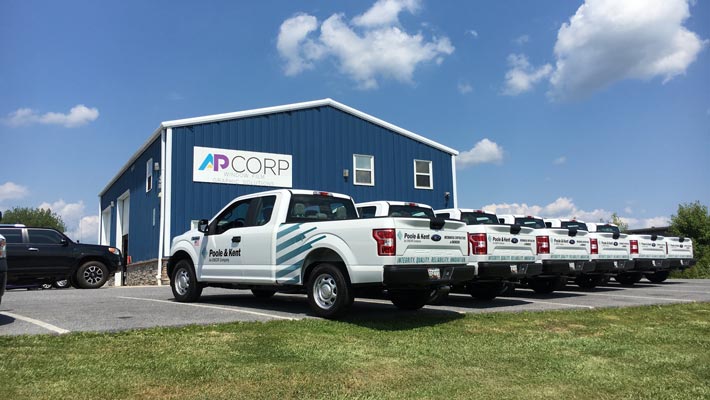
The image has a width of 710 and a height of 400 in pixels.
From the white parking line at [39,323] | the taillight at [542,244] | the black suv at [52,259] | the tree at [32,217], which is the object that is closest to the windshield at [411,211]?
the taillight at [542,244]

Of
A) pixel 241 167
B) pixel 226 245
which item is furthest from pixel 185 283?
pixel 241 167

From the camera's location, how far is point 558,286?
12.6 metres

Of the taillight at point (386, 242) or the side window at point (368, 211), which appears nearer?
the taillight at point (386, 242)

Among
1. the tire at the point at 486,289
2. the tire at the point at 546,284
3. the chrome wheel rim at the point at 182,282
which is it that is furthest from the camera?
the tire at the point at 546,284

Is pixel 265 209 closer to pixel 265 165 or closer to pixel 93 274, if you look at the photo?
pixel 93 274

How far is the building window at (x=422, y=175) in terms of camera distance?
78.3ft

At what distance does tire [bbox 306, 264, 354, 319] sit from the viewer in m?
7.29

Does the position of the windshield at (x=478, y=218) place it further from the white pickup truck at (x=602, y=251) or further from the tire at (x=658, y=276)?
the tire at (x=658, y=276)

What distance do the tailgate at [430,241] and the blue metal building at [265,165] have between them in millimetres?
12920

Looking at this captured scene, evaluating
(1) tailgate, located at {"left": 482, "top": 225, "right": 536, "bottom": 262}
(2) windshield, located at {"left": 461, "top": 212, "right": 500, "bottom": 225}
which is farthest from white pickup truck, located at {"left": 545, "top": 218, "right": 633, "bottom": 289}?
(1) tailgate, located at {"left": 482, "top": 225, "right": 536, "bottom": 262}

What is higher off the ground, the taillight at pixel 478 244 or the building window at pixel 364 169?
the building window at pixel 364 169

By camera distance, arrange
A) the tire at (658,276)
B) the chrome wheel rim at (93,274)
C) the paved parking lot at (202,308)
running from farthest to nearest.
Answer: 1. the tire at (658,276)
2. the chrome wheel rim at (93,274)
3. the paved parking lot at (202,308)

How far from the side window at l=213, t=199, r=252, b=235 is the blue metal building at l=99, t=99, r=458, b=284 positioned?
9.39 m

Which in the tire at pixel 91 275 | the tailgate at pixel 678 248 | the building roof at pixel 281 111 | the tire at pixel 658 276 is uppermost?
the building roof at pixel 281 111
